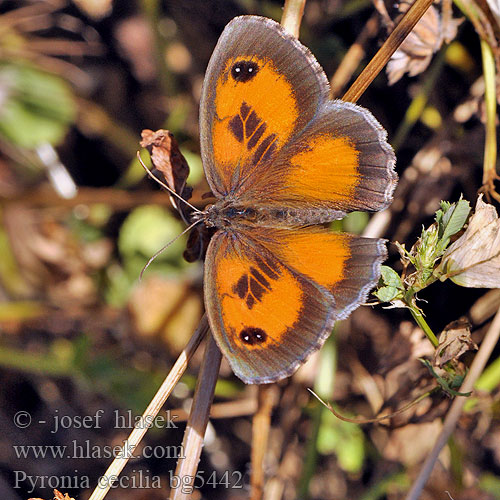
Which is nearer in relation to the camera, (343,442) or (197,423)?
(197,423)

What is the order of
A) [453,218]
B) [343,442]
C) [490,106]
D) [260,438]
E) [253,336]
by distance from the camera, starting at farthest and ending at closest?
1. [343,442]
2. [260,438]
3. [490,106]
4. [253,336]
5. [453,218]

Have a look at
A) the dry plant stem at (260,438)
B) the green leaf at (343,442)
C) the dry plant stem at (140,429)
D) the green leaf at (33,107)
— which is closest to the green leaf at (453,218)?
the dry plant stem at (140,429)

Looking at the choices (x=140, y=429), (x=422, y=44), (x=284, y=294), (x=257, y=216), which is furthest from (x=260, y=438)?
(x=422, y=44)

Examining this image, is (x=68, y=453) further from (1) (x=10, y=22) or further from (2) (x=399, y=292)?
(1) (x=10, y=22)

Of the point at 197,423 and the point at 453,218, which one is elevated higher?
the point at 453,218

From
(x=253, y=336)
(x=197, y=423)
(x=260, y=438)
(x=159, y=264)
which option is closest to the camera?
(x=253, y=336)

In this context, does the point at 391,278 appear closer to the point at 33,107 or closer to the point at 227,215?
the point at 227,215
